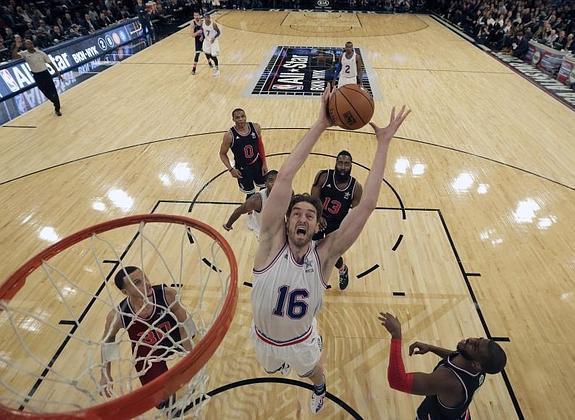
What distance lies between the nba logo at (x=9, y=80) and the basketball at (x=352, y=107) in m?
11.1

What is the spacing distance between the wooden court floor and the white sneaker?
80mm

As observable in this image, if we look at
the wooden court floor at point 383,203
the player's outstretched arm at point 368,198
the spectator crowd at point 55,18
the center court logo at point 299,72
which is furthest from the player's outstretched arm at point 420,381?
the spectator crowd at point 55,18

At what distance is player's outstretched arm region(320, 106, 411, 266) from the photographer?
88.2 inches

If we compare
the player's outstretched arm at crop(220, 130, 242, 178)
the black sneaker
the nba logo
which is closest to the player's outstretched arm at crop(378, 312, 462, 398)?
the black sneaker

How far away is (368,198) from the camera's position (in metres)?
2.29

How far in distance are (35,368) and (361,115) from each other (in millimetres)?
3856

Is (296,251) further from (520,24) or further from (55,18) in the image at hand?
(520,24)

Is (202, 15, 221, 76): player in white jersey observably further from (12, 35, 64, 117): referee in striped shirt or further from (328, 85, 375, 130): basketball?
(328, 85, 375, 130): basketball

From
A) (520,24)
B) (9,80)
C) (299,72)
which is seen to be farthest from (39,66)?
(520,24)

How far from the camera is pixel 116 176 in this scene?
22.7 ft

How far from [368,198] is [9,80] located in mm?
12081

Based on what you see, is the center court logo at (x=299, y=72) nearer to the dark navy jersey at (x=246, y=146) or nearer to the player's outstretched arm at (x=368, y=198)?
the dark navy jersey at (x=246, y=146)

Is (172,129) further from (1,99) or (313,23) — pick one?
(313,23)

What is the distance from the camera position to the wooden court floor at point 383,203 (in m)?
3.71
